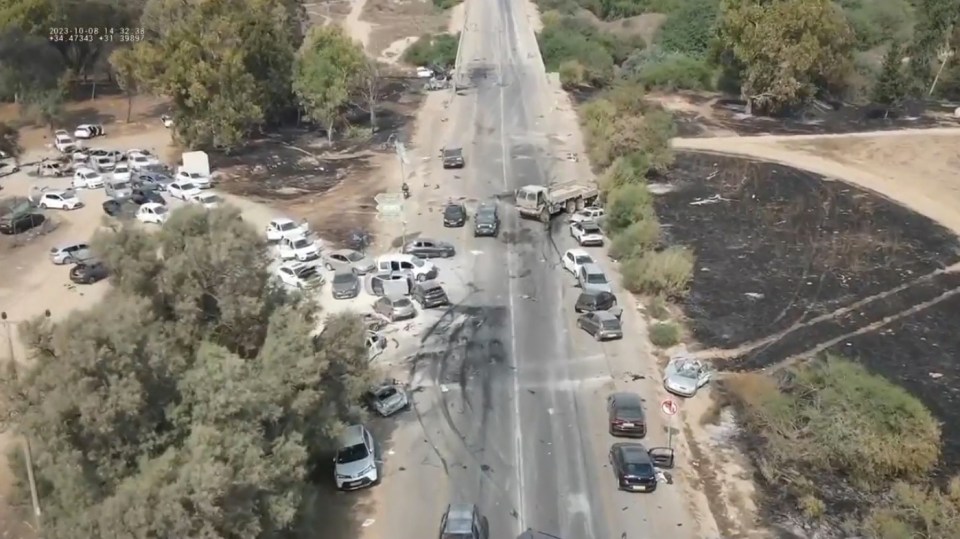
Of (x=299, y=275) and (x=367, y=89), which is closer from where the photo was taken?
(x=299, y=275)

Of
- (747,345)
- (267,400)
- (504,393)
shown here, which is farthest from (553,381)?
(267,400)

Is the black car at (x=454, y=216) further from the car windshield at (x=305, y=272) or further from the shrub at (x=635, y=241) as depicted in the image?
the car windshield at (x=305, y=272)

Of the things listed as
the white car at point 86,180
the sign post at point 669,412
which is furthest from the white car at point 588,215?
the white car at point 86,180

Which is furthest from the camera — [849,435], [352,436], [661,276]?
[661,276]

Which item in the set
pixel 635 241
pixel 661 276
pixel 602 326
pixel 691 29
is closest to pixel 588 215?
pixel 635 241

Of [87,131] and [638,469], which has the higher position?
[638,469]

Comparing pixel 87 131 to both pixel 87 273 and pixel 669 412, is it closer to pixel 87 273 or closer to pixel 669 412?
pixel 87 273

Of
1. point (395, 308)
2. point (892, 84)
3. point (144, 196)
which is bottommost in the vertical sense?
point (144, 196)
